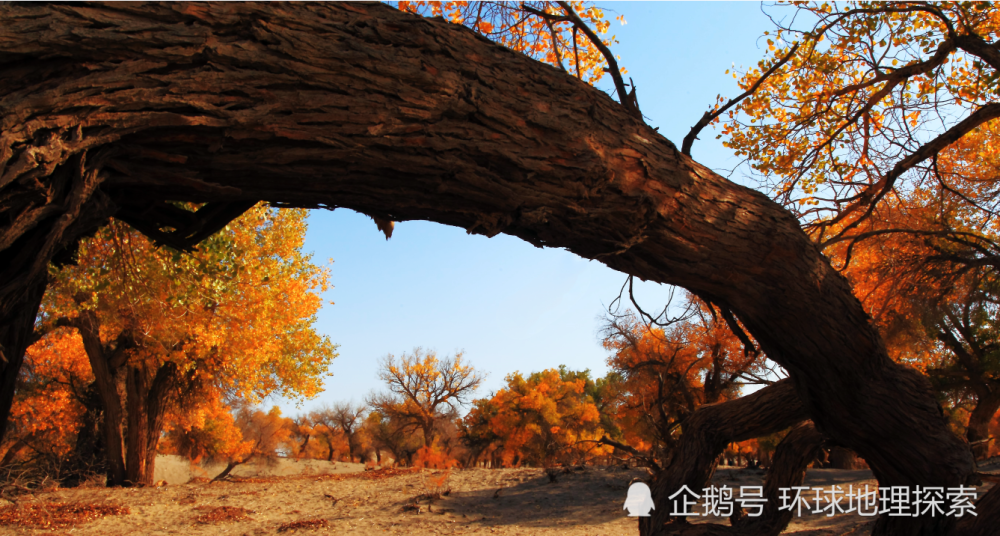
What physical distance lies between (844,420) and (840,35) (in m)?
4.55

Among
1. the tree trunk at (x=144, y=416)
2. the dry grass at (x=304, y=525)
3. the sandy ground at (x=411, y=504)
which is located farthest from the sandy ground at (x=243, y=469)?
the dry grass at (x=304, y=525)

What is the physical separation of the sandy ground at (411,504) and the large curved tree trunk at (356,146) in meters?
6.68

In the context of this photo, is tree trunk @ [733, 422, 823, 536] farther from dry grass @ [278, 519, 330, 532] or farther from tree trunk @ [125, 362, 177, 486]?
tree trunk @ [125, 362, 177, 486]

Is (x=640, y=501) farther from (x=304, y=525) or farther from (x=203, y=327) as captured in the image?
(x=203, y=327)

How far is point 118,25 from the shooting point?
85.7 inches

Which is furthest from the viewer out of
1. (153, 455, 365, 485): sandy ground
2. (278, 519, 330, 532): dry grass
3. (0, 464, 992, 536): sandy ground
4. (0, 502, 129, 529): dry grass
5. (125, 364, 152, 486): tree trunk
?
(153, 455, 365, 485): sandy ground

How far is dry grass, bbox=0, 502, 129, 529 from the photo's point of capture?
26.2 ft

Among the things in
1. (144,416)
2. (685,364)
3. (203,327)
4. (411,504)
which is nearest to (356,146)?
(411,504)

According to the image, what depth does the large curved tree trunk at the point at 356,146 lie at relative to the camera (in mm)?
2078

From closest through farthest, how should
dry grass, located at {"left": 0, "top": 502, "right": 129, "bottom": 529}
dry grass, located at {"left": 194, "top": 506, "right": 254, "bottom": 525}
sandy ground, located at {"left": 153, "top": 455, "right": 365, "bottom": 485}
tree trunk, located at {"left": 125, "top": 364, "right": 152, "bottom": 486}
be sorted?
1. dry grass, located at {"left": 0, "top": 502, "right": 129, "bottom": 529}
2. dry grass, located at {"left": 194, "top": 506, "right": 254, "bottom": 525}
3. tree trunk, located at {"left": 125, "top": 364, "right": 152, "bottom": 486}
4. sandy ground, located at {"left": 153, "top": 455, "right": 365, "bottom": 485}

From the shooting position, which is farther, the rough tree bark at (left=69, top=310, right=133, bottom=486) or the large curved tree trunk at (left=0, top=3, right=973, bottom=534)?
the rough tree bark at (left=69, top=310, right=133, bottom=486)

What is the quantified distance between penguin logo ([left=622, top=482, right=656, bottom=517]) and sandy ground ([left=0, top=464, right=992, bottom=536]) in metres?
3.27

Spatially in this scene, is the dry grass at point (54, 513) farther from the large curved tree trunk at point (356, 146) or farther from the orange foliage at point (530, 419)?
the orange foliage at point (530, 419)

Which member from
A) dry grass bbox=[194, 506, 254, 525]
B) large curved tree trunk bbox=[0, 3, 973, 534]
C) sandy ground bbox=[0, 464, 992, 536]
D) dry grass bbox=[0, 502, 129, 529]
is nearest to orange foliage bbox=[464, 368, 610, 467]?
sandy ground bbox=[0, 464, 992, 536]
